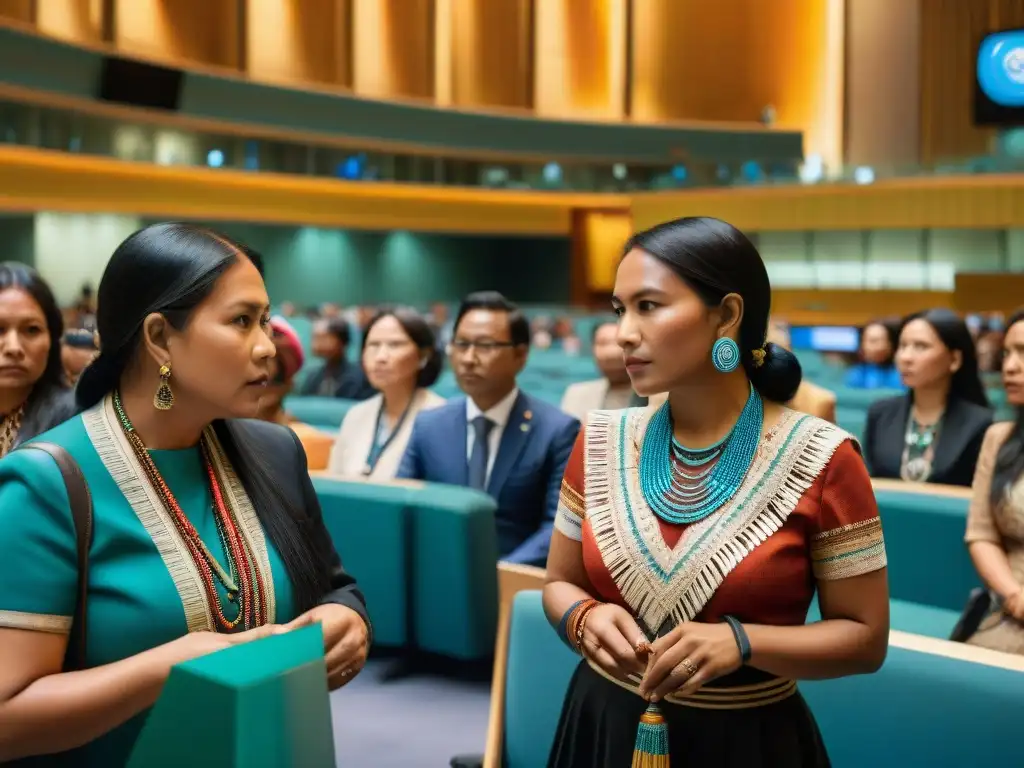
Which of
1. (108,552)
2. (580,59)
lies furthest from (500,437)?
(580,59)

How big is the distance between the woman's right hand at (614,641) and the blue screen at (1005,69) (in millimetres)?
22252

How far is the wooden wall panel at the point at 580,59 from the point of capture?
2717cm

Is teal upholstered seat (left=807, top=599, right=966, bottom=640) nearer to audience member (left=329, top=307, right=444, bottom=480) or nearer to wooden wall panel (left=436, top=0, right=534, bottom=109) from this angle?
audience member (left=329, top=307, right=444, bottom=480)

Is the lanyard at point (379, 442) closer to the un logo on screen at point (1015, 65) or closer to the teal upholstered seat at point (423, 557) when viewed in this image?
the teal upholstered seat at point (423, 557)

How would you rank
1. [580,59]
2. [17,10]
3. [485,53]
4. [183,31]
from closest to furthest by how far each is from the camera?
[17,10]
[183,31]
[485,53]
[580,59]

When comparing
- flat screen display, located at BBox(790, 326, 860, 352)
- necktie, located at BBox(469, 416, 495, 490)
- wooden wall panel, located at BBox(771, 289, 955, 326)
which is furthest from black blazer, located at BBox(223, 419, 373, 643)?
wooden wall panel, located at BBox(771, 289, 955, 326)

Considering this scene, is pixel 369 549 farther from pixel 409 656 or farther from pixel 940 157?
pixel 940 157

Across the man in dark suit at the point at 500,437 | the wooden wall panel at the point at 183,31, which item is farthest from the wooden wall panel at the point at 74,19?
the man in dark suit at the point at 500,437

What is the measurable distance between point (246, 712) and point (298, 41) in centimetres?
2382

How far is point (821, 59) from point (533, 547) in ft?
86.6

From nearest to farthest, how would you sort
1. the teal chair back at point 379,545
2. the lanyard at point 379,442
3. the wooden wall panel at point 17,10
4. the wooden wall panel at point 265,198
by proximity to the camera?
the teal chair back at point 379,545 < the lanyard at point 379,442 < the wooden wall panel at point 17,10 < the wooden wall panel at point 265,198

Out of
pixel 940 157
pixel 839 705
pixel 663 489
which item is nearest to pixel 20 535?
pixel 663 489

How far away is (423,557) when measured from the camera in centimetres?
397

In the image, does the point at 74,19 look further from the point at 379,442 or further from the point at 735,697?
the point at 735,697
